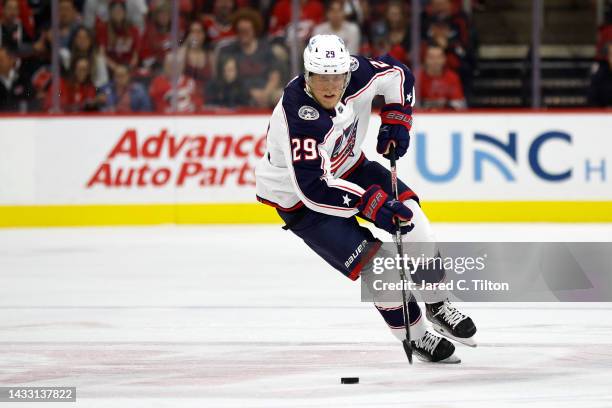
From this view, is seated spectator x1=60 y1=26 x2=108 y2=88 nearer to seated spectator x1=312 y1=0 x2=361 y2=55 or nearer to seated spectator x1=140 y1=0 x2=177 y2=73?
seated spectator x1=140 y1=0 x2=177 y2=73

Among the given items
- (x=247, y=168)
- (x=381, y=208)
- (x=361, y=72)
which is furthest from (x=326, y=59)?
(x=247, y=168)

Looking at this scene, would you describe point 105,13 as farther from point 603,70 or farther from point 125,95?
point 603,70

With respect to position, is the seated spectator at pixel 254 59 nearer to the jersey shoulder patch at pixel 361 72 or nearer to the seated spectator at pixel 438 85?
the seated spectator at pixel 438 85

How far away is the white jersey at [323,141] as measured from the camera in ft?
15.3

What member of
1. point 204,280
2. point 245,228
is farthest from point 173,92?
point 204,280

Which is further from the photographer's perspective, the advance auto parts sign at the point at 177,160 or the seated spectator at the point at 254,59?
the seated spectator at the point at 254,59

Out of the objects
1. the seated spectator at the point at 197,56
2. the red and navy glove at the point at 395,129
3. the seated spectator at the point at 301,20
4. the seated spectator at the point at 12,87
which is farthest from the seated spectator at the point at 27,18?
the red and navy glove at the point at 395,129

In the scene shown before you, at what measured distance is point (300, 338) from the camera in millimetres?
5426

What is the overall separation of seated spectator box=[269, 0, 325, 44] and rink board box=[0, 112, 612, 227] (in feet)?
2.45

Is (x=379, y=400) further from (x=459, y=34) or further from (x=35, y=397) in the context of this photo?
(x=459, y=34)

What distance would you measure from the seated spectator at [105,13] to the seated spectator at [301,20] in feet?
3.45

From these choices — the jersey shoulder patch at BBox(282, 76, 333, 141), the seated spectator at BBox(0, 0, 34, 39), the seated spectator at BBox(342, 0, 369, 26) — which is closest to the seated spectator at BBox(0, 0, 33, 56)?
the seated spectator at BBox(0, 0, 34, 39)

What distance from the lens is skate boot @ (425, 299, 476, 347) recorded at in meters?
4.87

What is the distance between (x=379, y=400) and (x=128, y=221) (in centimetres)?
639
